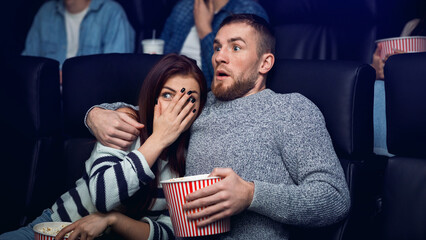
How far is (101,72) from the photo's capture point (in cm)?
168

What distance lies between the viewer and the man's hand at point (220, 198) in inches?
42.3

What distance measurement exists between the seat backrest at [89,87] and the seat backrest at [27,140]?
0.07 metres

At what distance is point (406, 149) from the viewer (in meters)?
1.36

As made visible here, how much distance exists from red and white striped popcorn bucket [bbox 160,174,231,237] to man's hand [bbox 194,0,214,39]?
127cm

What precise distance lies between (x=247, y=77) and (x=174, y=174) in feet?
1.26

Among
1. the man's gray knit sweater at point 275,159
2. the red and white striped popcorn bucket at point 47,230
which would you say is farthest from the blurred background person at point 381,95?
the red and white striped popcorn bucket at point 47,230

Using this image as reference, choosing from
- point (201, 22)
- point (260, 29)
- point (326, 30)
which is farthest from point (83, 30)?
point (260, 29)

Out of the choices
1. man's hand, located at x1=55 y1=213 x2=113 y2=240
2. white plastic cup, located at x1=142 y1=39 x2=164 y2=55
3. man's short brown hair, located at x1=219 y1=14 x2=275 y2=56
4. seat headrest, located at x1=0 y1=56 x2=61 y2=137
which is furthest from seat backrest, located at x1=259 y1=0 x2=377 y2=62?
man's hand, located at x1=55 y1=213 x2=113 y2=240

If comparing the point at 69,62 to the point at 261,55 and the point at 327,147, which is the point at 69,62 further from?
the point at 327,147

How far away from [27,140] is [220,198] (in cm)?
94

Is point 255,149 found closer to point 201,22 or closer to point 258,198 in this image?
point 258,198

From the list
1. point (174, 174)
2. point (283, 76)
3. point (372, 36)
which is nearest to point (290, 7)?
point (372, 36)

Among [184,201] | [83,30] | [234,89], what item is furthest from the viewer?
[83,30]

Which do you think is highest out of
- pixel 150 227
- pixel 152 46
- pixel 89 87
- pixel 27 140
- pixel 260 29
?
pixel 260 29
